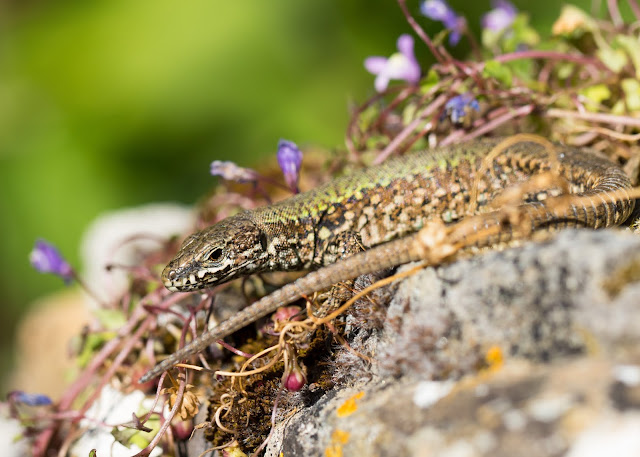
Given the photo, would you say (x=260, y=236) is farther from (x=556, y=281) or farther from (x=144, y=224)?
(x=144, y=224)

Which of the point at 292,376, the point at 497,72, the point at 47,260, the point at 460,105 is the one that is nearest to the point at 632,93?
the point at 497,72

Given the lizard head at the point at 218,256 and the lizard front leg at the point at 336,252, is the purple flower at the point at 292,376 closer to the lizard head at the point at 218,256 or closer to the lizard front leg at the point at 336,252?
the lizard front leg at the point at 336,252

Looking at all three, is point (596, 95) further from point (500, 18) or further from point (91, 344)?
point (91, 344)

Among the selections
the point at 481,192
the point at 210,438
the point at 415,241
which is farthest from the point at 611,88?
the point at 210,438

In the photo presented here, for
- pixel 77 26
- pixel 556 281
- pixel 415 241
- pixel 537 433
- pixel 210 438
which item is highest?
pixel 77 26

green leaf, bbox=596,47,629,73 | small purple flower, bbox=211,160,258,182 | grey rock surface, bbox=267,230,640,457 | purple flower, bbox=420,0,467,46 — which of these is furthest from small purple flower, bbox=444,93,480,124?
grey rock surface, bbox=267,230,640,457

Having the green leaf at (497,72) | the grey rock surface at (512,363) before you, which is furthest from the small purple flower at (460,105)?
the grey rock surface at (512,363)
